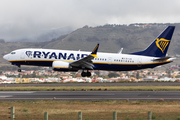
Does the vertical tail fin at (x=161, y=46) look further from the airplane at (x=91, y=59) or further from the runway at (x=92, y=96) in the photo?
the runway at (x=92, y=96)

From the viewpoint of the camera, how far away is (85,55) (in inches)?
2058

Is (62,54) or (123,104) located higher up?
(62,54)

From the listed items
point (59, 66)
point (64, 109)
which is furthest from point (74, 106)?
point (59, 66)

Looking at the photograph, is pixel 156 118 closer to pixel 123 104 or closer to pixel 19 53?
pixel 123 104

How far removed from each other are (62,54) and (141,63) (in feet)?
48.2

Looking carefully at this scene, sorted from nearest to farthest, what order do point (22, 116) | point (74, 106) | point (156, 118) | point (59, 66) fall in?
point (156, 118) < point (22, 116) < point (74, 106) < point (59, 66)

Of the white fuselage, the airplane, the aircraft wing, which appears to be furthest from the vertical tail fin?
the aircraft wing

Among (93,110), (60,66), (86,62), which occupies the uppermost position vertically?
(86,62)

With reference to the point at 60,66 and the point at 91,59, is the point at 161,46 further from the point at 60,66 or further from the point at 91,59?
the point at 60,66

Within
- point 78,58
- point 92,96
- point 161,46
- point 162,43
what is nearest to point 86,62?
point 78,58

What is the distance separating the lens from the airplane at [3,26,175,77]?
168 ft

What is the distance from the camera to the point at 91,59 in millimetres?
50781

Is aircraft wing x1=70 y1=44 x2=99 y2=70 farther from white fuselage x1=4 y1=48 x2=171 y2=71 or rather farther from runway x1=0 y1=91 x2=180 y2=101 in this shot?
runway x1=0 y1=91 x2=180 y2=101

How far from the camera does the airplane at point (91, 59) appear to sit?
168 ft
